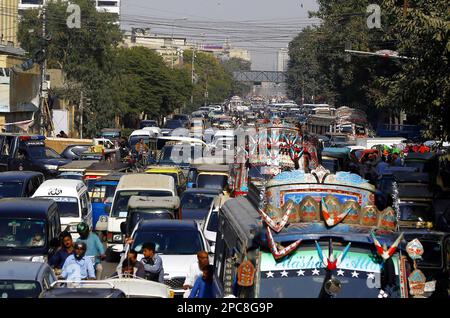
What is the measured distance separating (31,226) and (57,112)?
190 ft

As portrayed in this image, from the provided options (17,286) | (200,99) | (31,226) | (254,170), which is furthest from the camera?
(200,99)

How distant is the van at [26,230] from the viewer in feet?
63.7

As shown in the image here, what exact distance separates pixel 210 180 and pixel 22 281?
20.6m

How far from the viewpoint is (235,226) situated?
11555 millimetres

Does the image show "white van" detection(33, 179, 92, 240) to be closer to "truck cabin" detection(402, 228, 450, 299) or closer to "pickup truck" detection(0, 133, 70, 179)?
"truck cabin" detection(402, 228, 450, 299)

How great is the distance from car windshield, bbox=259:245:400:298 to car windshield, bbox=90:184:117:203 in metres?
20.5

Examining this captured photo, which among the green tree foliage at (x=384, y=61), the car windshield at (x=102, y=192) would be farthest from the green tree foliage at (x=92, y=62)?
the car windshield at (x=102, y=192)

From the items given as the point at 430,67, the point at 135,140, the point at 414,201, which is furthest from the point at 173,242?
the point at 135,140

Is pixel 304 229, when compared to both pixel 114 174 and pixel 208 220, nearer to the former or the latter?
pixel 208 220

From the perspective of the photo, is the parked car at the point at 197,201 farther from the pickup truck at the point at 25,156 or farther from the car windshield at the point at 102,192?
the pickup truck at the point at 25,156

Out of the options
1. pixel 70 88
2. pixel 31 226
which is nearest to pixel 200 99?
pixel 70 88

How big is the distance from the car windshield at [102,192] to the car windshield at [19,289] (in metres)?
17.3

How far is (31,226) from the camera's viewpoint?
65.7ft
